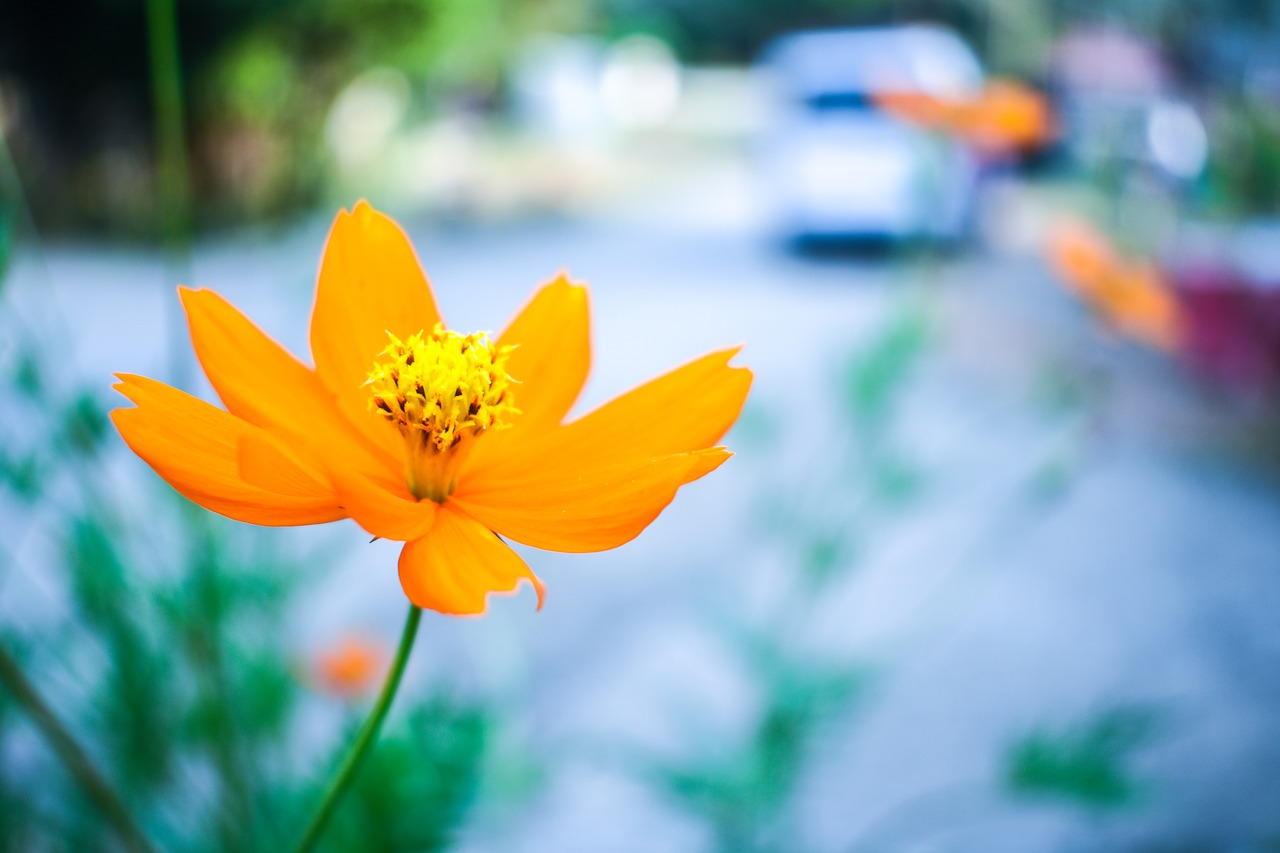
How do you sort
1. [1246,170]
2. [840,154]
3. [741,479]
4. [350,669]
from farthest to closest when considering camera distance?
1. [840,154]
2. [1246,170]
3. [741,479]
4. [350,669]

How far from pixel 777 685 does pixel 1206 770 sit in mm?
943

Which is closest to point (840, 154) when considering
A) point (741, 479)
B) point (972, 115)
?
point (741, 479)

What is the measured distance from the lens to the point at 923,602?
6.64 feet

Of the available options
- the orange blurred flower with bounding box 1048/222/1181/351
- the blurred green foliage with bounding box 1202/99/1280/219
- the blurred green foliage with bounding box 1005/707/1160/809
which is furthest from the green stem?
the blurred green foliage with bounding box 1202/99/1280/219

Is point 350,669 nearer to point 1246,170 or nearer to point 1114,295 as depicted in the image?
point 1114,295

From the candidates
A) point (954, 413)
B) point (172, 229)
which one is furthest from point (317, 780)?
point (954, 413)

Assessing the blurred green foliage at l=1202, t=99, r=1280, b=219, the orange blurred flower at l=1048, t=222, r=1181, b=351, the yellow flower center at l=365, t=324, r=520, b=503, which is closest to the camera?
the yellow flower center at l=365, t=324, r=520, b=503

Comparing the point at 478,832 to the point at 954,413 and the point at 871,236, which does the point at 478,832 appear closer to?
the point at 954,413

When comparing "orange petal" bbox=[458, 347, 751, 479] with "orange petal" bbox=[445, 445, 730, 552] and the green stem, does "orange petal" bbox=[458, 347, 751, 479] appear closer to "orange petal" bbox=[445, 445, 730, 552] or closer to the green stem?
"orange petal" bbox=[445, 445, 730, 552]

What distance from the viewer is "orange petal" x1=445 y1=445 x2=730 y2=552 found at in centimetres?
29

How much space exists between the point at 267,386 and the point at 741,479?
2506mm

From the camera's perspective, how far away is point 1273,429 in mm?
2861

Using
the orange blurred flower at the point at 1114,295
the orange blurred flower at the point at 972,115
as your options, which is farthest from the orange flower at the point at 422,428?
the orange blurred flower at the point at 972,115

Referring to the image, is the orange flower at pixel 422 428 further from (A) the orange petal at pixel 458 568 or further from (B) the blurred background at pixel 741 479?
(B) the blurred background at pixel 741 479
